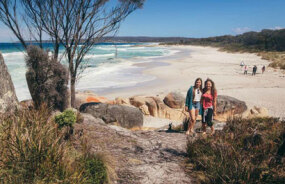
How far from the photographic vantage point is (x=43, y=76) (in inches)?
224

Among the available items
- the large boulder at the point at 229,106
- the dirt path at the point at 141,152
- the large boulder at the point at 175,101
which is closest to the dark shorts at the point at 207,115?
the dirt path at the point at 141,152

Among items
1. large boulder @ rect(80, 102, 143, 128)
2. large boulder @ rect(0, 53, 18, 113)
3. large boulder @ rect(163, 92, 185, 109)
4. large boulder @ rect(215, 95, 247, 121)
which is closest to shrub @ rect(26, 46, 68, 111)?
large boulder @ rect(0, 53, 18, 113)

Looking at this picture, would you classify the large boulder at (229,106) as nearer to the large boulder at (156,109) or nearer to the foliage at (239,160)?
the large boulder at (156,109)

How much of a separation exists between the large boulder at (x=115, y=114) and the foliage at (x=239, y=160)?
3.87 metres

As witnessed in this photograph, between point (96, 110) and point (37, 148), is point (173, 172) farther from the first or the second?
point (96, 110)

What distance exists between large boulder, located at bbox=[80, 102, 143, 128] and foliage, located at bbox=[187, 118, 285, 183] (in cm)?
387

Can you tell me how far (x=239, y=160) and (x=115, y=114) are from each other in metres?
5.31

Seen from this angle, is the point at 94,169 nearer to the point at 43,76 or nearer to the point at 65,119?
the point at 65,119

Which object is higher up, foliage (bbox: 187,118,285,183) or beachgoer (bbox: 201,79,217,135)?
beachgoer (bbox: 201,79,217,135)

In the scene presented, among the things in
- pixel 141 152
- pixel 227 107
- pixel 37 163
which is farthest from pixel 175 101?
pixel 37 163

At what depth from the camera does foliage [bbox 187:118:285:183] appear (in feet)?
9.51

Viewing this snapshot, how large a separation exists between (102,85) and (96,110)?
964 centimetres

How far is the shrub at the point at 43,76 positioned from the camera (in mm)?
5574

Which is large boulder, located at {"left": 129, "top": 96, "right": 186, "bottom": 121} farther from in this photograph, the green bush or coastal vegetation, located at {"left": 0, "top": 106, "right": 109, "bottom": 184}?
coastal vegetation, located at {"left": 0, "top": 106, "right": 109, "bottom": 184}
